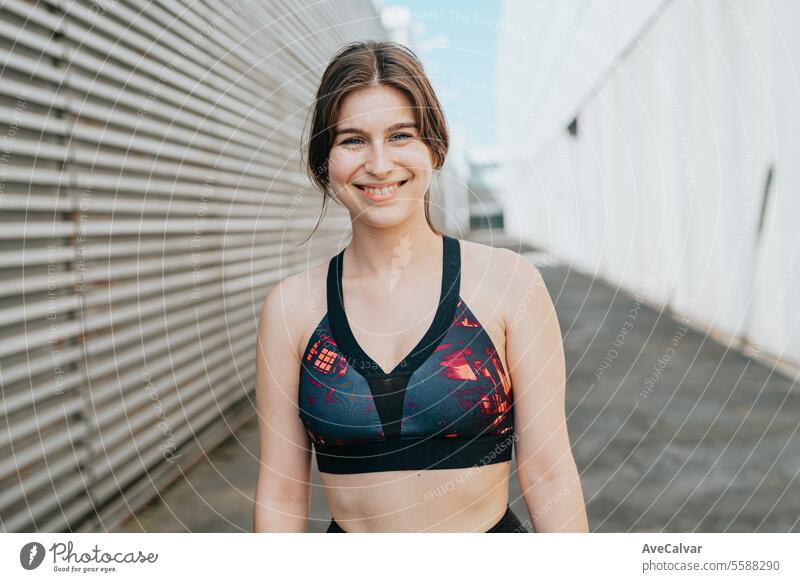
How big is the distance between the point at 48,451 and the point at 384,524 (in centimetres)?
153

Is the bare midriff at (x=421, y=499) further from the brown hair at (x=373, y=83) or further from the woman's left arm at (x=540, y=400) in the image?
the brown hair at (x=373, y=83)

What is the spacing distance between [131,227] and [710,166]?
4977 millimetres

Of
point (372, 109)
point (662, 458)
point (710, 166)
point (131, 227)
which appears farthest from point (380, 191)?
point (710, 166)

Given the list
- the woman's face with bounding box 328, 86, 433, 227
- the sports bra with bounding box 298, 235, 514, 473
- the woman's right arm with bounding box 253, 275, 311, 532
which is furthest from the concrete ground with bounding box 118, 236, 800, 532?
the woman's face with bounding box 328, 86, 433, 227

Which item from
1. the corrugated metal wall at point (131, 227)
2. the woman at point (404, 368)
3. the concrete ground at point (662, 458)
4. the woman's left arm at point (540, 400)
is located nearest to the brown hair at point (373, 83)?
the woman at point (404, 368)

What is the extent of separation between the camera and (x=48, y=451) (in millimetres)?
2398

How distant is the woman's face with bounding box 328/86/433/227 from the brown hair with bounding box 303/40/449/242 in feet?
0.04

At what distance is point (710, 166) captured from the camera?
6.48 metres

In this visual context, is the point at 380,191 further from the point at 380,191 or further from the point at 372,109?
the point at 372,109

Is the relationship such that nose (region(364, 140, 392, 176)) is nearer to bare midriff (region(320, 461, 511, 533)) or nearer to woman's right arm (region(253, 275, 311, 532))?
woman's right arm (region(253, 275, 311, 532))

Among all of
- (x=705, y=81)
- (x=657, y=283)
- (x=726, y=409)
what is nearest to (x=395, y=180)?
(x=726, y=409)

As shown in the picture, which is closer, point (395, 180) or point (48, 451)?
point (395, 180)

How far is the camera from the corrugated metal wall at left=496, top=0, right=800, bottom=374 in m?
4.91
